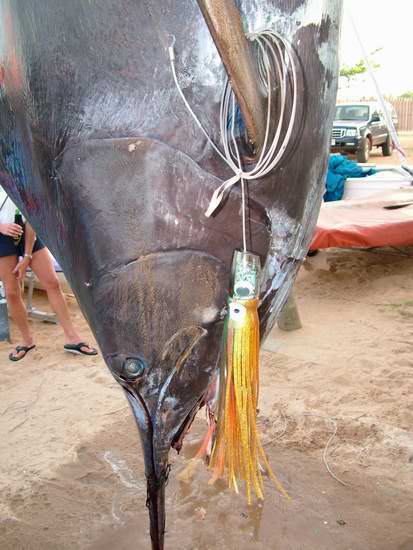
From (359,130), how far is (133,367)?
14745 millimetres

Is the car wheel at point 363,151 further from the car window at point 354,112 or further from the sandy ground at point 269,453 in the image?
the sandy ground at point 269,453

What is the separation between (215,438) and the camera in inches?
42.8

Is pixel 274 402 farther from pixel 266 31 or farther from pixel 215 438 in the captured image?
pixel 266 31

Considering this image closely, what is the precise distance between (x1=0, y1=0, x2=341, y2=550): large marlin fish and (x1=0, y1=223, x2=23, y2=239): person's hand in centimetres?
315

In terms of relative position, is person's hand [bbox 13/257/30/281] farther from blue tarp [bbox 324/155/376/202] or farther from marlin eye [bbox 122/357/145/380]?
blue tarp [bbox 324/155/376/202]

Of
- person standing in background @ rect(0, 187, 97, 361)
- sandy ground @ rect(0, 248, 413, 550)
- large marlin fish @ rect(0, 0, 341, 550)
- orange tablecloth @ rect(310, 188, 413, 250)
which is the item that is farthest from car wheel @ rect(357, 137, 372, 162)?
large marlin fish @ rect(0, 0, 341, 550)

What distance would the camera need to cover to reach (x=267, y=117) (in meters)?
0.84

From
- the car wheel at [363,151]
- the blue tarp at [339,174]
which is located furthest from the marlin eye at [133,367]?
the car wheel at [363,151]

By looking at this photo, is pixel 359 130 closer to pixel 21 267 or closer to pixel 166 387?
pixel 21 267

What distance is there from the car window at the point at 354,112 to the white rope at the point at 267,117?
51.2 ft

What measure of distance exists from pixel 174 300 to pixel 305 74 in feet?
1.28

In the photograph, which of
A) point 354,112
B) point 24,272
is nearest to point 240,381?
point 24,272

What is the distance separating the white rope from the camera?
33.0 inches

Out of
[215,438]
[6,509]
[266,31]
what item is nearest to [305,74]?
[266,31]
